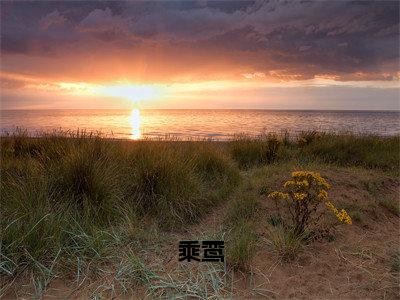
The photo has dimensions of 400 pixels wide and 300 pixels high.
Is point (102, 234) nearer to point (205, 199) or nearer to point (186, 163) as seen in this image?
point (205, 199)

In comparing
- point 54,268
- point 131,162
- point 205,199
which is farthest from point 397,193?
point 54,268

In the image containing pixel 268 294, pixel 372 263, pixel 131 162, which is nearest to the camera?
pixel 268 294

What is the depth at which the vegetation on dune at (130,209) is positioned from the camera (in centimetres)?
353

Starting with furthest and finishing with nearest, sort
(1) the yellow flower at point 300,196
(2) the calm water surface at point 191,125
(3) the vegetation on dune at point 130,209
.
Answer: (2) the calm water surface at point 191,125, (1) the yellow flower at point 300,196, (3) the vegetation on dune at point 130,209

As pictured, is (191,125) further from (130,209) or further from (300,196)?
(300,196)

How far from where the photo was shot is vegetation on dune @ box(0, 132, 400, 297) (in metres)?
3.53

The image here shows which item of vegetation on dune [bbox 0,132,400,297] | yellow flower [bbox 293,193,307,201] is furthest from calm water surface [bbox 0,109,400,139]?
yellow flower [bbox 293,193,307,201]

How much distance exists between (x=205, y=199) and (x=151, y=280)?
210 cm

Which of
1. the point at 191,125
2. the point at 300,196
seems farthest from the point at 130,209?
the point at 191,125

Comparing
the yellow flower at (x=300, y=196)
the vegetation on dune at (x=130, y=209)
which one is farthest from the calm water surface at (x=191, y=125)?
the yellow flower at (x=300, y=196)

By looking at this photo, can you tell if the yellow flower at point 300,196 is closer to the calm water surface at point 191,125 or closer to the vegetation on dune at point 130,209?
the vegetation on dune at point 130,209

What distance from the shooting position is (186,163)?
20.2ft

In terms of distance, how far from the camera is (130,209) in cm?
459

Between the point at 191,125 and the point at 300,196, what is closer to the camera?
the point at 300,196
